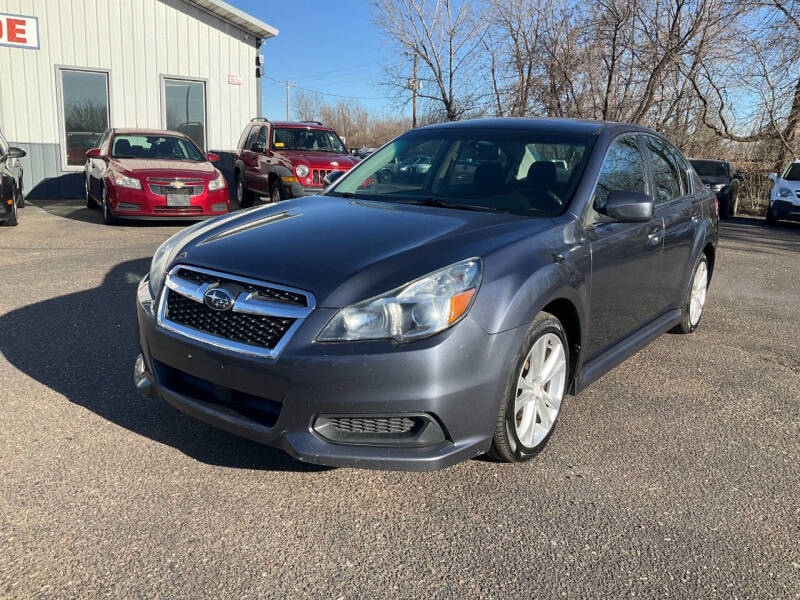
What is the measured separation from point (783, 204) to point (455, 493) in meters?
15.0

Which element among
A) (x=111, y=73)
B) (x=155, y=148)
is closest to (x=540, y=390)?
(x=155, y=148)

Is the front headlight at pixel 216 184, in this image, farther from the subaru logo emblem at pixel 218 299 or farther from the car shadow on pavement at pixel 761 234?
the car shadow on pavement at pixel 761 234

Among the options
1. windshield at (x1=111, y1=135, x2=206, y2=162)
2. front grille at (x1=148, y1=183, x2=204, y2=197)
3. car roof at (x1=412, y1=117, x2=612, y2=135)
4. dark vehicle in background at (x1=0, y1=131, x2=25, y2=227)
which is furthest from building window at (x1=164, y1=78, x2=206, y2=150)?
car roof at (x1=412, y1=117, x2=612, y2=135)

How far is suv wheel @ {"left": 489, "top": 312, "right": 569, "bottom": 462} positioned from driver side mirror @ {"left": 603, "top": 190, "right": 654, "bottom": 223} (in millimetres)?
775

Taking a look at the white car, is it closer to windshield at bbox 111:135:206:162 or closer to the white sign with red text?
windshield at bbox 111:135:206:162

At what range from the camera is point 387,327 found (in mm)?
2637

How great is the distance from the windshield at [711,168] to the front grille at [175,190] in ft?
42.6

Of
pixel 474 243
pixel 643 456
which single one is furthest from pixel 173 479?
pixel 643 456

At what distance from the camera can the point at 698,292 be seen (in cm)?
562

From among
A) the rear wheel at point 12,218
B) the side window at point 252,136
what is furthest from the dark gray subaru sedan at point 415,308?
the side window at point 252,136

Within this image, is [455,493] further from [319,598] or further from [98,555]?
[98,555]

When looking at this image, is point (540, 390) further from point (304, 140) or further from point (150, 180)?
point (304, 140)

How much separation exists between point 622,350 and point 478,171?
4.48 ft

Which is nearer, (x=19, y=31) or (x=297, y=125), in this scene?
(x=297, y=125)
